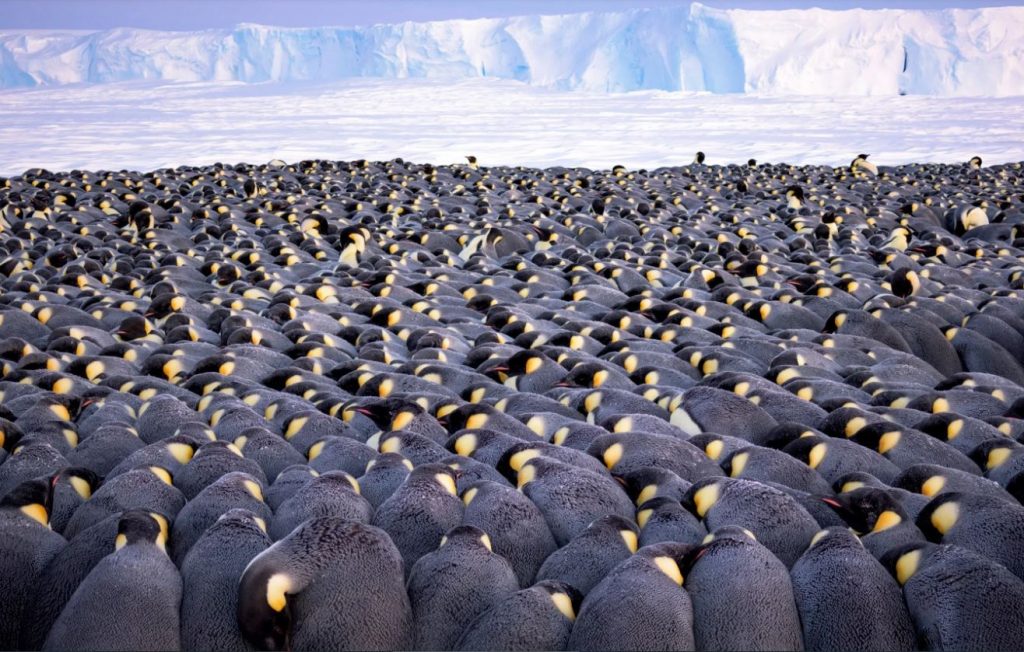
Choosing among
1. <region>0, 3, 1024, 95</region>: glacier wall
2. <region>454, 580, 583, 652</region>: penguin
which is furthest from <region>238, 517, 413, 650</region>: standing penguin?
<region>0, 3, 1024, 95</region>: glacier wall

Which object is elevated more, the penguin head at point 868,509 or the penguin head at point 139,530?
the penguin head at point 139,530

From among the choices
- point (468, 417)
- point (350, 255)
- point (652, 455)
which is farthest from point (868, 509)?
point (350, 255)

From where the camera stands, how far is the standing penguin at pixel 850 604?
273 centimetres

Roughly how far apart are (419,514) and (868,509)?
5.04 ft

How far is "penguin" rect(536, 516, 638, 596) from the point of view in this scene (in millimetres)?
3012

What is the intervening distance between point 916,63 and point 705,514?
37222mm

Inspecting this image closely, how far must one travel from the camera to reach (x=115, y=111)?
3434 cm

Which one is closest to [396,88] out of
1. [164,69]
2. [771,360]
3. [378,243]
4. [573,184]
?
[164,69]

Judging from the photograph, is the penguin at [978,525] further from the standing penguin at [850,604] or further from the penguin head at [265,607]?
the penguin head at [265,607]

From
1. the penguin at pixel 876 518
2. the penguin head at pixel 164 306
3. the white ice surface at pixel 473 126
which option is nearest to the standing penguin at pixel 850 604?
the penguin at pixel 876 518

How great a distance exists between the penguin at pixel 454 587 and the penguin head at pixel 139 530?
2.65 ft

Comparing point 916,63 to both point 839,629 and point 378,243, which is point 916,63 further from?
point 839,629

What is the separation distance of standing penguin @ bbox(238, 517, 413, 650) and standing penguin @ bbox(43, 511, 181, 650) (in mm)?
242

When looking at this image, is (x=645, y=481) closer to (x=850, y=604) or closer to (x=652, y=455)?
(x=652, y=455)
